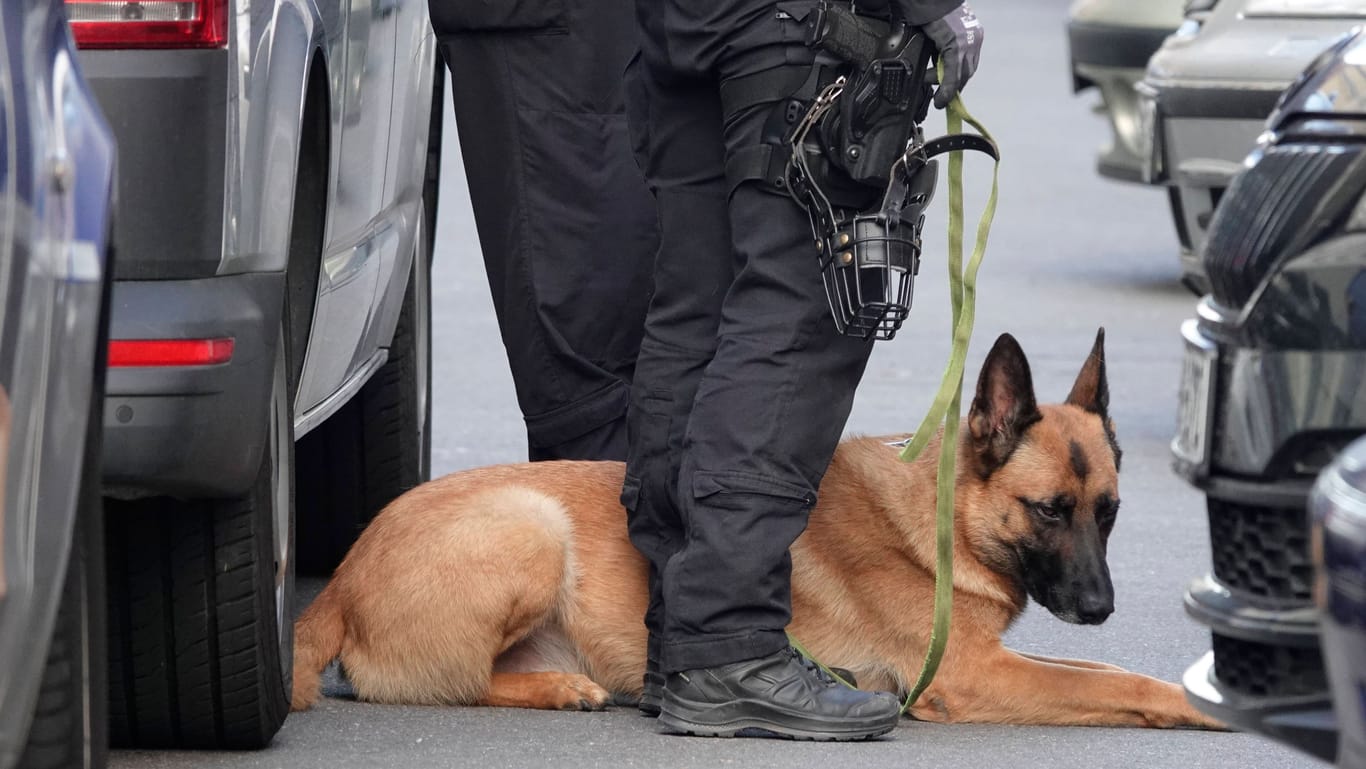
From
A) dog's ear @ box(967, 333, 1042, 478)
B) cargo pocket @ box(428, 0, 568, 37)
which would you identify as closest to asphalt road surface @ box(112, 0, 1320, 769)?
dog's ear @ box(967, 333, 1042, 478)

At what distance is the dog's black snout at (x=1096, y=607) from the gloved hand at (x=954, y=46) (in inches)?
40.6

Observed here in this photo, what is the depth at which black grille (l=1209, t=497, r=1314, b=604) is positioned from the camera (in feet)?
8.42

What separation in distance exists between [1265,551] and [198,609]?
5.61 ft

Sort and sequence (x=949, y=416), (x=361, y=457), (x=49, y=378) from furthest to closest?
1. (x=361, y=457)
2. (x=949, y=416)
3. (x=49, y=378)

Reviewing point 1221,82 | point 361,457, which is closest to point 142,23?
point 361,457

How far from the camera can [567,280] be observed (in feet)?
16.1

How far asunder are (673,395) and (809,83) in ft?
2.11

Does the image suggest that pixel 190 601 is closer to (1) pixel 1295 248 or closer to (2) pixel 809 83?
(2) pixel 809 83

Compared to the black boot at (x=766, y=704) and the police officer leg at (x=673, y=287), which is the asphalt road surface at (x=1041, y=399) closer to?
the black boot at (x=766, y=704)

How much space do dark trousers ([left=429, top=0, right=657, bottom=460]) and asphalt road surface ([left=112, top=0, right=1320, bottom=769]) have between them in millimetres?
811

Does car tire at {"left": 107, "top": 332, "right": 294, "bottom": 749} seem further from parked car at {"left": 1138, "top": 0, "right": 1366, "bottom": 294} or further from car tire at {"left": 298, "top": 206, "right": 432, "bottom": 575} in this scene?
parked car at {"left": 1138, "top": 0, "right": 1366, "bottom": 294}

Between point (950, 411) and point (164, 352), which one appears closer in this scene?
point (164, 352)

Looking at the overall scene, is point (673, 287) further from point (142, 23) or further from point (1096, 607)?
point (142, 23)

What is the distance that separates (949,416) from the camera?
13.2ft
